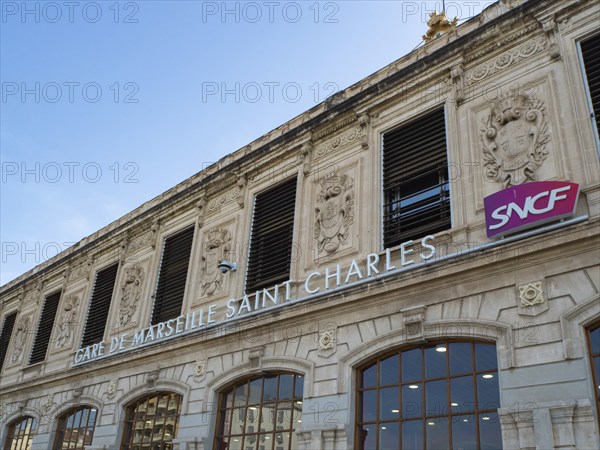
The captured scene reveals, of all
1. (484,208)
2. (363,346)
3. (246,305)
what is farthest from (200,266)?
(484,208)

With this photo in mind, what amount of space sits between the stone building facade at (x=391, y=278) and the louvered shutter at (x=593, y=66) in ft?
0.11

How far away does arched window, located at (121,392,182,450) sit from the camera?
17.1 meters

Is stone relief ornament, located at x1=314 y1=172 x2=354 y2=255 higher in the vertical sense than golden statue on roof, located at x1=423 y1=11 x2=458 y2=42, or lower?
lower

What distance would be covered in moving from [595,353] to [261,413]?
8197 mm

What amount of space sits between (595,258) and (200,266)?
12204mm

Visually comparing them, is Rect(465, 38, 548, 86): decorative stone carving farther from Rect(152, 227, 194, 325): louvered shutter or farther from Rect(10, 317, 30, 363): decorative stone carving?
Rect(10, 317, 30, 363): decorative stone carving

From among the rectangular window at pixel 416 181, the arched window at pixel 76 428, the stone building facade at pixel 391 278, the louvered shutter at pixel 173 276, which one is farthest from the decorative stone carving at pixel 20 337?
the rectangular window at pixel 416 181

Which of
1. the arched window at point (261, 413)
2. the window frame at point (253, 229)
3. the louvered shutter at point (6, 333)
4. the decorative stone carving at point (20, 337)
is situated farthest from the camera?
the louvered shutter at point (6, 333)

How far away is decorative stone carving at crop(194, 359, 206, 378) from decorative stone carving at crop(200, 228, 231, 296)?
7.39 feet

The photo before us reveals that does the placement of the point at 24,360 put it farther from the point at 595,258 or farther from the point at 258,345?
the point at 595,258

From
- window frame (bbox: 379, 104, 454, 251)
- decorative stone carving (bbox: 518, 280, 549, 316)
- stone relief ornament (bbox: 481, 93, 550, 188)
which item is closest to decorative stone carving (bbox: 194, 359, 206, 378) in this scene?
window frame (bbox: 379, 104, 454, 251)

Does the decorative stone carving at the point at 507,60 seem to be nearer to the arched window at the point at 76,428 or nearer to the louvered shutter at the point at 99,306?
the louvered shutter at the point at 99,306

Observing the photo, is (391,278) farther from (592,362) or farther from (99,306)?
(99,306)

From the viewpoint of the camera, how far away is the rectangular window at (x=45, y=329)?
25.5 metres
